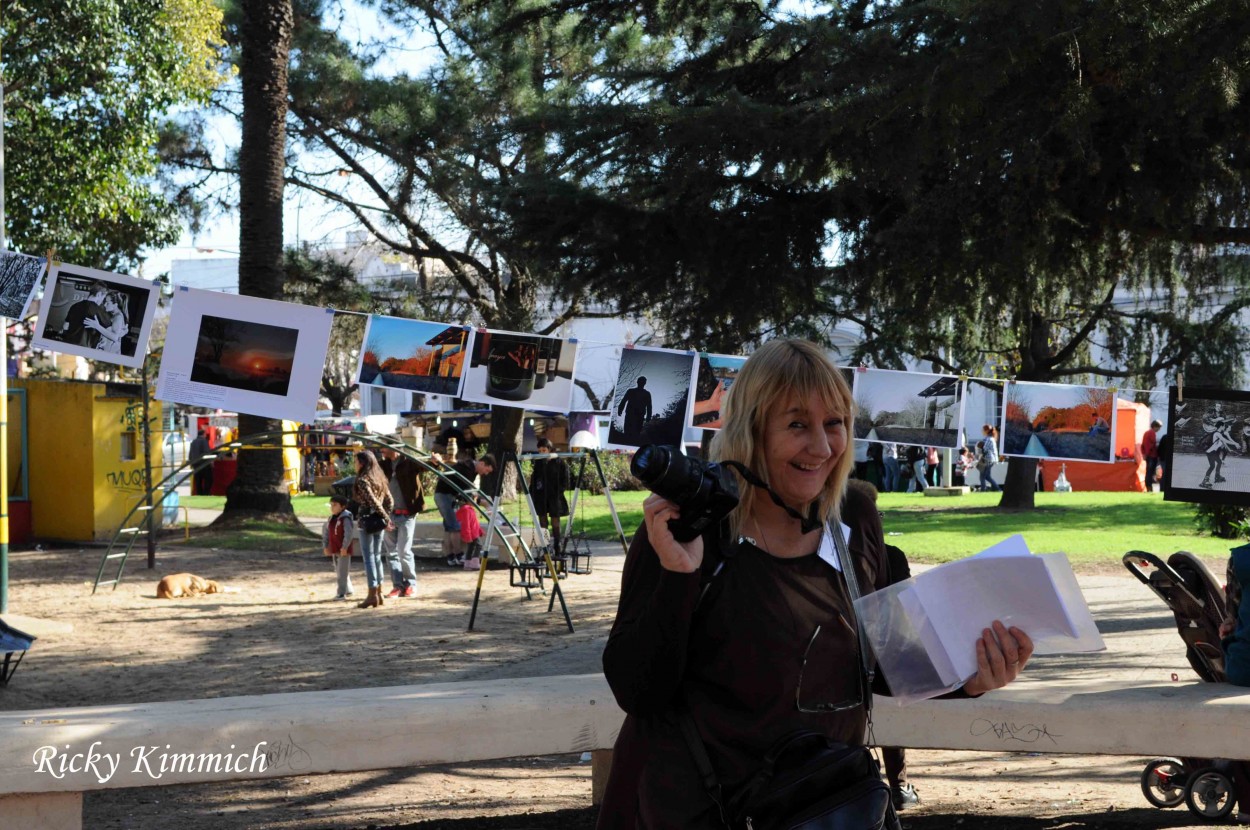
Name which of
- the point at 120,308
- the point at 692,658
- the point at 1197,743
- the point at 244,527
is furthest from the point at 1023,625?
the point at 244,527

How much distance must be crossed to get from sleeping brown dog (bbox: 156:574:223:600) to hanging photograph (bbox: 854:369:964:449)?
8.74 meters

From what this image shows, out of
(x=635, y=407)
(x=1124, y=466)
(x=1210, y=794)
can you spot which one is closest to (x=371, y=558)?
(x=635, y=407)

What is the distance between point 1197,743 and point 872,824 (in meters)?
3.55

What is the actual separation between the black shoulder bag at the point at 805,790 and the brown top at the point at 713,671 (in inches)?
1.2

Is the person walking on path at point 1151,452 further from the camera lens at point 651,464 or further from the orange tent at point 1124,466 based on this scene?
the camera lens at point 651,464

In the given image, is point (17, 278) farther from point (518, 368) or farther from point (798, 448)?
point (798, 448)

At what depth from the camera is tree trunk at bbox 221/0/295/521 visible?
17797mm

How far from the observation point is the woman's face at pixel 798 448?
2365 mm

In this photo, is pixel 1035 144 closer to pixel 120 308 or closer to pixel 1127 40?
pixel 1127 40

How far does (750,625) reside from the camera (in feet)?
7.27

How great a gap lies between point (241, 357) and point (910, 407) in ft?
16.7

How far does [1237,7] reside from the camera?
6.00 metres

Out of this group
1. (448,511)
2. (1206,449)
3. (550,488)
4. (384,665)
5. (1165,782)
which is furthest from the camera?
(448,511)

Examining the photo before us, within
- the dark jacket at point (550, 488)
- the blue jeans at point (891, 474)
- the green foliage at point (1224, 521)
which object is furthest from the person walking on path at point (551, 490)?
the blue jeans at point (891, 474)
